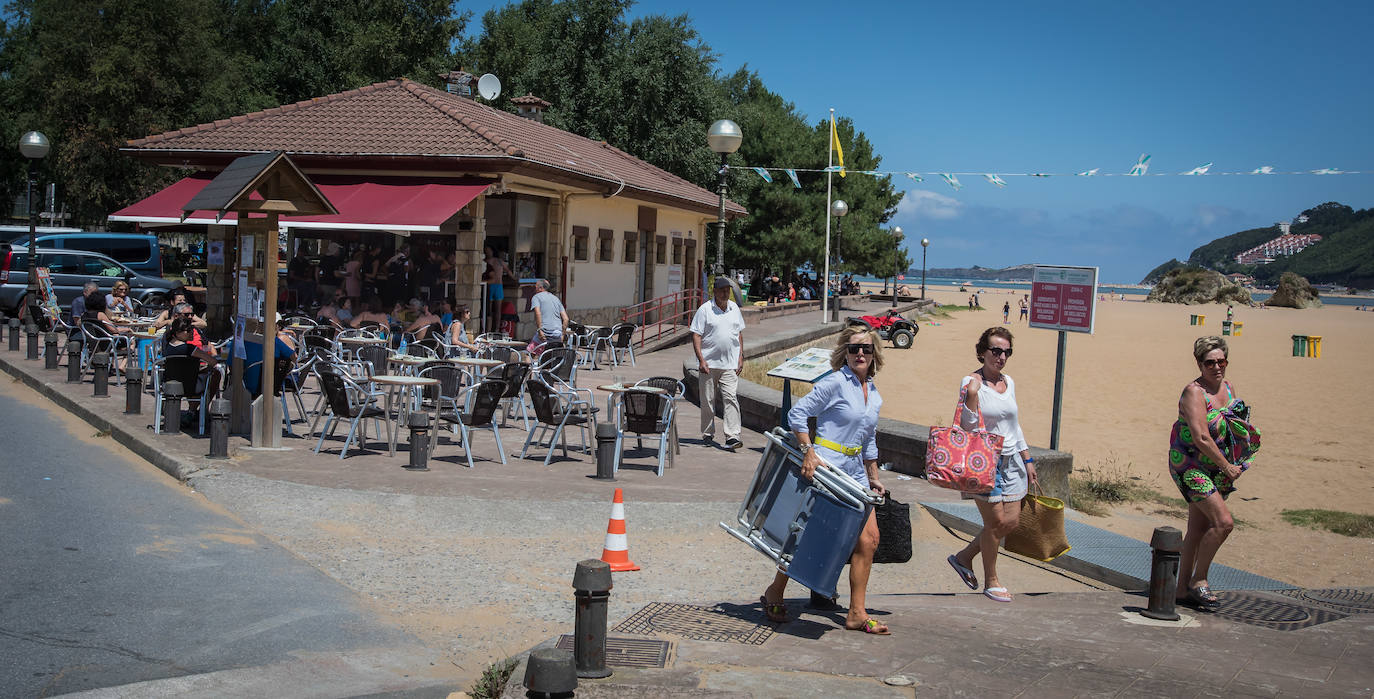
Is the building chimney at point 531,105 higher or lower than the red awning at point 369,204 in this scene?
higher

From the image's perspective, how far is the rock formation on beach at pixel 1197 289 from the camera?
81.2 m

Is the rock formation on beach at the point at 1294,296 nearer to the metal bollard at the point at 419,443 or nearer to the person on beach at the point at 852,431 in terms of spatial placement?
the metal bollard at the point at 419,443

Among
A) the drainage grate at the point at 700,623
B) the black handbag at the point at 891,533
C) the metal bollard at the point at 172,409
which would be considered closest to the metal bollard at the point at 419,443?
the metal bollard at the point at 172,409

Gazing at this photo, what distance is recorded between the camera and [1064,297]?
1009 centimetres

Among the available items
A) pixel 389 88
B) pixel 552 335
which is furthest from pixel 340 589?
pixel 389 88

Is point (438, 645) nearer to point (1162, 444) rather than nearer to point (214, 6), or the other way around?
point (1162, 444)

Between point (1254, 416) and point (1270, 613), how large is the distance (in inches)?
508

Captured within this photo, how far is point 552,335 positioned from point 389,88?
992 centimetres

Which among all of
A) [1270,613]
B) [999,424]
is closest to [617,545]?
[999,424]

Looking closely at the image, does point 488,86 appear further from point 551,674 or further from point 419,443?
point 551,674

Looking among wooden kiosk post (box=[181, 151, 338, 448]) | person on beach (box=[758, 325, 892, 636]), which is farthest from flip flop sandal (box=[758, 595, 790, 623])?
wooden kiosk post (box=[181, 151, 338, 448])

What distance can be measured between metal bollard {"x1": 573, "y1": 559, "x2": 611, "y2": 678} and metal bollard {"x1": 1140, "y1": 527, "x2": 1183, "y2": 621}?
→ 129 inches

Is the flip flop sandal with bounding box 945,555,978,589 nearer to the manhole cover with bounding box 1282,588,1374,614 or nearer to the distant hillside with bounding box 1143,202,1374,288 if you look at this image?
the manhole cover with bounding box 1282,588,1374,614

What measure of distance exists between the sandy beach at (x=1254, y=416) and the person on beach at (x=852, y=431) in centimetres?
453
